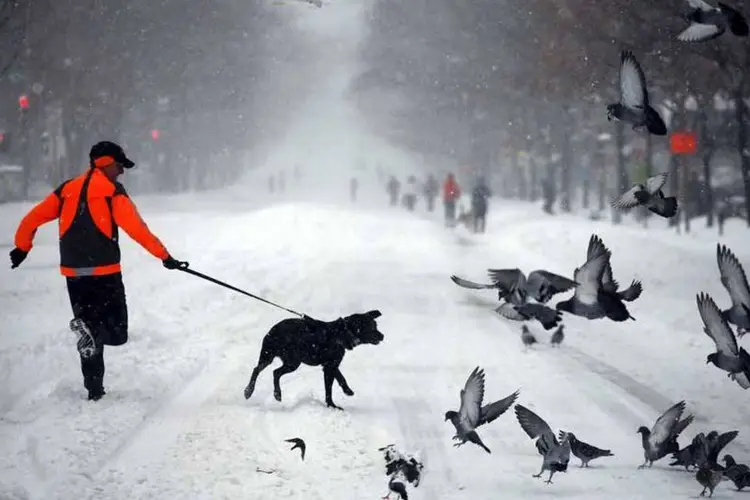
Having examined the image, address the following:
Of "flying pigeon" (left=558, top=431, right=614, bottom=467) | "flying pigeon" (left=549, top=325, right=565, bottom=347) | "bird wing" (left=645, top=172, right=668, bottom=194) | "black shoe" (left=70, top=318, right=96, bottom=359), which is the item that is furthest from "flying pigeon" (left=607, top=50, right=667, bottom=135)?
"flying pigeon" (left=549, top=325, right=565, bottom=347)

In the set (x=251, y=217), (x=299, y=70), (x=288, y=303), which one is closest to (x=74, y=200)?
(x=288, y=303)

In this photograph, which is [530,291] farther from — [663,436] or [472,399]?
[663,436]

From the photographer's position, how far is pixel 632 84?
5.63 m

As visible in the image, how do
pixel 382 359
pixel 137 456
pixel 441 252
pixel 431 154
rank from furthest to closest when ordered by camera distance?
1. pixel 431 154
2. pixel 441 252
3. pixel 382 359
4. pixel 137 456

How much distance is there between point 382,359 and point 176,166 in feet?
200

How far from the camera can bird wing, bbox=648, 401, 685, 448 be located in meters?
5.32

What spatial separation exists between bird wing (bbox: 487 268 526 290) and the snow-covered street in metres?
1.23

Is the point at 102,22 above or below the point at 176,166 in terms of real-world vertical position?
above

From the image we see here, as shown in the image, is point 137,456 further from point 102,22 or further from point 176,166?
point 176,166

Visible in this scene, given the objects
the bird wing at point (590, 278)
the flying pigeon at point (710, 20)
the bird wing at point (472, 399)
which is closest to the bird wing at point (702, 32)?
the flying pigeon at point (710, 20)

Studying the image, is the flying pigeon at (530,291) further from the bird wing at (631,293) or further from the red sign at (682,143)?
the red sign at (682,143)

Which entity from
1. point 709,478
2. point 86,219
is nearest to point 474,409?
point 709,478

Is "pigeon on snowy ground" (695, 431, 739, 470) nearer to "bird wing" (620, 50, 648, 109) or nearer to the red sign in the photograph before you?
"bird wing" (620, 50, 648, 109)

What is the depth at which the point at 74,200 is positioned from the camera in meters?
6.62
